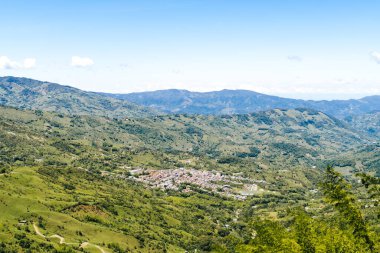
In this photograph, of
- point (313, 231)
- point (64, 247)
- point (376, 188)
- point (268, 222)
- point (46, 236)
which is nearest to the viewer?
point (376, 188)

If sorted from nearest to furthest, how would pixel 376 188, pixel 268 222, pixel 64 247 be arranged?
pixel 376 188 → pixel 268 222 → pixel 64 247

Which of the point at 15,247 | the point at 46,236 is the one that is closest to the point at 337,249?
the point at 15,247

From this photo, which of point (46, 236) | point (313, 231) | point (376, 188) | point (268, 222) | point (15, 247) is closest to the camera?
point (376, 188)

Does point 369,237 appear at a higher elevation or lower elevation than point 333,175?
lower

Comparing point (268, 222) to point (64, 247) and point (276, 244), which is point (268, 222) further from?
point (64, 247)

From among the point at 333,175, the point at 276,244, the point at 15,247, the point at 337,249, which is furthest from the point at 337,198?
the point at 15,247

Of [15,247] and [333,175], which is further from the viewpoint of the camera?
[15,247]

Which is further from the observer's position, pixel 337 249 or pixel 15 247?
pixel 15 247

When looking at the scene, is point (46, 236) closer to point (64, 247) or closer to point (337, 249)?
point (64, 247)

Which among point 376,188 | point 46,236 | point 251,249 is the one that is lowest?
point 46,236
